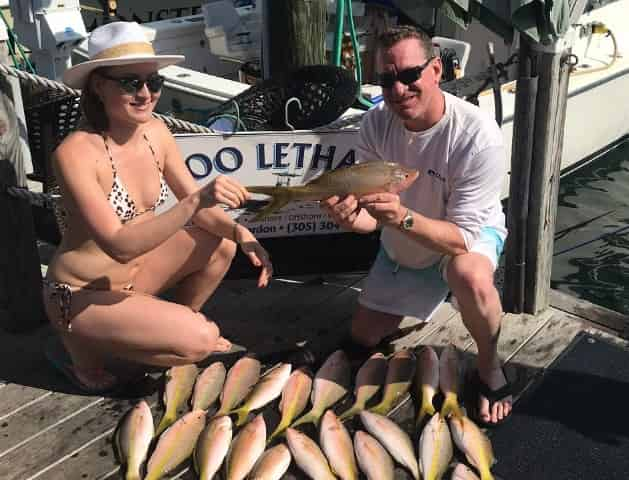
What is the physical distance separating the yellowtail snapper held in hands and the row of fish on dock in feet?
2.96

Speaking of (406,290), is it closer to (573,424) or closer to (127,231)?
(573,424)

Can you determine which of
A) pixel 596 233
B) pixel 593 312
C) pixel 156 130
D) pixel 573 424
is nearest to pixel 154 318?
pixel 156 130

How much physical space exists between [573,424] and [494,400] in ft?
1.13

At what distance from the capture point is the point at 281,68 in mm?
5703

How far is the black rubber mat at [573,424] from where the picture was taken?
109 inches

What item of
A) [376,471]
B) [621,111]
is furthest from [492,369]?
[621,111]

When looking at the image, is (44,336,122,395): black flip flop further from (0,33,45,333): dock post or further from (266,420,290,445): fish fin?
(266,420,290,445): fish fin

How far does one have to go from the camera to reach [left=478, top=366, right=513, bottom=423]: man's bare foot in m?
2.99

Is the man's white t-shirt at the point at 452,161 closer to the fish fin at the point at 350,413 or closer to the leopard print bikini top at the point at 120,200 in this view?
the fish fin at the point at 350,413

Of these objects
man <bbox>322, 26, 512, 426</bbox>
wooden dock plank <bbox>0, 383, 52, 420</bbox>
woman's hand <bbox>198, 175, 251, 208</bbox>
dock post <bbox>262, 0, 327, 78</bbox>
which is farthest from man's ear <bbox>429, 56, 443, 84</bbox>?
dock post <bbox>262, 0, 327, 78</bbox>

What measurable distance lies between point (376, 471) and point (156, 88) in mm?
1736

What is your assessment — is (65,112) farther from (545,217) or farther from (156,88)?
(545,217)

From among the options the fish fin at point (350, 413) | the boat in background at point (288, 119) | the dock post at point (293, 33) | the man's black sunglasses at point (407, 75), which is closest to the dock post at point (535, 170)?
the boat in background at point (288, 119)

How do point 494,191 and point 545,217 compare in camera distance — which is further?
point 545,217
